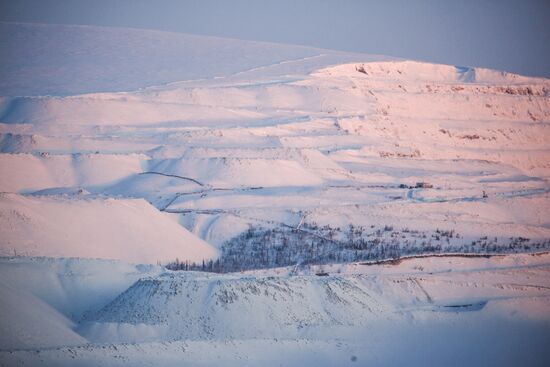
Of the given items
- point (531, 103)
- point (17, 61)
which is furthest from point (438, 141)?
point (17, 61)

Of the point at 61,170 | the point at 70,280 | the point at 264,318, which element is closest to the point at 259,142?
the point at 61,170

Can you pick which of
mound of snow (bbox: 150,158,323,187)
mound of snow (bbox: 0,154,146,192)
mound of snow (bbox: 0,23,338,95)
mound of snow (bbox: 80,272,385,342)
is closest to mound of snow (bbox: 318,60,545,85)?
mound of snow (bbox: 0,23,338,95)

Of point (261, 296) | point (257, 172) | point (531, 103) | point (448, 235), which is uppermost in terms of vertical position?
point (531, 103)

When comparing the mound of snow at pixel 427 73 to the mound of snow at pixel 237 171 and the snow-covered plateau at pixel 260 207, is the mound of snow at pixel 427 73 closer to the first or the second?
the snow-covered plateau at pixel 260 207

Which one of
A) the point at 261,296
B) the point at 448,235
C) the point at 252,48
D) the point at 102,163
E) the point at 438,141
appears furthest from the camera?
the point at 252,48

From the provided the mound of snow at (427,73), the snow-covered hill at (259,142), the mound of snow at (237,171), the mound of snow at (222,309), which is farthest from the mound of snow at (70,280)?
the mound of snow at (427,73)

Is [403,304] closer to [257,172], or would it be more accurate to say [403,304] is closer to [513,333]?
[513,333]

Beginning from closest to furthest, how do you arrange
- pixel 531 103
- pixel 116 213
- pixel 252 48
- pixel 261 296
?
pixel 261 296
pixel 116 213
pixel 531 103
pixel 252 48

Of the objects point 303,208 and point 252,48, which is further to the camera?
point 252,48
